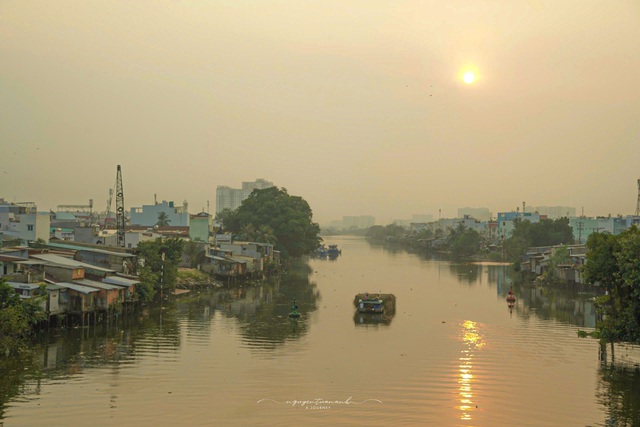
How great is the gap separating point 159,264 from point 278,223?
33991 millimetres

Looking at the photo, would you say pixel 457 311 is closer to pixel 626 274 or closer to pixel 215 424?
pixel 626 274

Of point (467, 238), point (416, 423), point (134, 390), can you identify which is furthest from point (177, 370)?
point (467, 238)

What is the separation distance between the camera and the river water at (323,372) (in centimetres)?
1980

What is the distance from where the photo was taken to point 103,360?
2573 cm

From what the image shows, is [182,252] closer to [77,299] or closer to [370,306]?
[370,306]

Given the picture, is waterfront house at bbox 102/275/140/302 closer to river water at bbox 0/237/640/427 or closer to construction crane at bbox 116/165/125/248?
river water at bbox 0/237/640/427

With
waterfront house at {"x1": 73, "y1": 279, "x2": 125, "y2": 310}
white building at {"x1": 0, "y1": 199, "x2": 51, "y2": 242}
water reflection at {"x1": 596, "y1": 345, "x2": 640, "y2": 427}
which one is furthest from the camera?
white building at {"x1": 0, "y1": 199, "x2": 51, "y2": 242}

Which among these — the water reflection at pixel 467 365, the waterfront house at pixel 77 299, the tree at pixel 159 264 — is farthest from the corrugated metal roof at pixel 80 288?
the water reflection at pixel 467 365

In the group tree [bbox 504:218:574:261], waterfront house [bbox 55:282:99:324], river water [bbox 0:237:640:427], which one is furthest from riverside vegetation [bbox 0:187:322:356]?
tree [bbox 504:218:574:261]

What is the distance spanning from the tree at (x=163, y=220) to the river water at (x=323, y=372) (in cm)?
4132

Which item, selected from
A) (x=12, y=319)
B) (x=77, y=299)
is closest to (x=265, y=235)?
(x=77, y=299)

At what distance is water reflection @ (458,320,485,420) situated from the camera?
20623mm

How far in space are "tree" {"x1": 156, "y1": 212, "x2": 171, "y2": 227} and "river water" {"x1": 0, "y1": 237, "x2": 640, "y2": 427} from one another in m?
41.3

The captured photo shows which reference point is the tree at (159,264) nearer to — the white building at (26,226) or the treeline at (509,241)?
the white building at (26,226)
